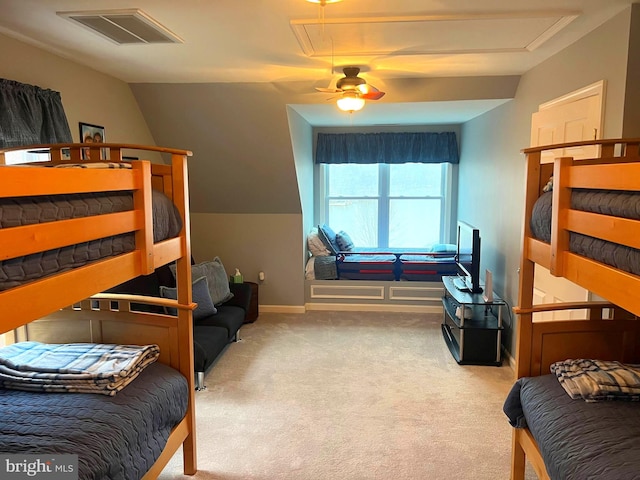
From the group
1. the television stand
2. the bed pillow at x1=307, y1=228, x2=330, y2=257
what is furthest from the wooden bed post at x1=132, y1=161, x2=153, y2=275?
the bed pillow at x1=307, y1=228, x2=330, y2=257

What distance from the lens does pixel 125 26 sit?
2.54 m

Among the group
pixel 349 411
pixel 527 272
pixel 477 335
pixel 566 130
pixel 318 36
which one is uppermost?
pixel 318 36

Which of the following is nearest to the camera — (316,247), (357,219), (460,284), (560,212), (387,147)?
(560,212)

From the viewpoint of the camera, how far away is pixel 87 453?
A: 1580 millimetres

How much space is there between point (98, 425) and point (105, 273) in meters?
0.57

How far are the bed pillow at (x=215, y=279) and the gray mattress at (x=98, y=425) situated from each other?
193cm

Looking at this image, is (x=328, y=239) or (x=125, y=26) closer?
(x=125, y=26)

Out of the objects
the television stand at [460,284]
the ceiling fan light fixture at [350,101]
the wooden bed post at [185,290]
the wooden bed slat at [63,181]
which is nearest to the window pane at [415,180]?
the television stand at [460,284]

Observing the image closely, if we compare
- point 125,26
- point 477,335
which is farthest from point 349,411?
point 125,26

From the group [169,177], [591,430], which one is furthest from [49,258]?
[591,430]

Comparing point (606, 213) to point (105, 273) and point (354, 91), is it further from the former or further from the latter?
point (354, 91)

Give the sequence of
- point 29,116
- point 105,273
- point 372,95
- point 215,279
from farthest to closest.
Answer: point 215,279, point 372,95, point 29,116, point 105,273

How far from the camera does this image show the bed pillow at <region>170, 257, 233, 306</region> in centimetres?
409

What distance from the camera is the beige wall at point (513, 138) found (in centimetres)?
240
